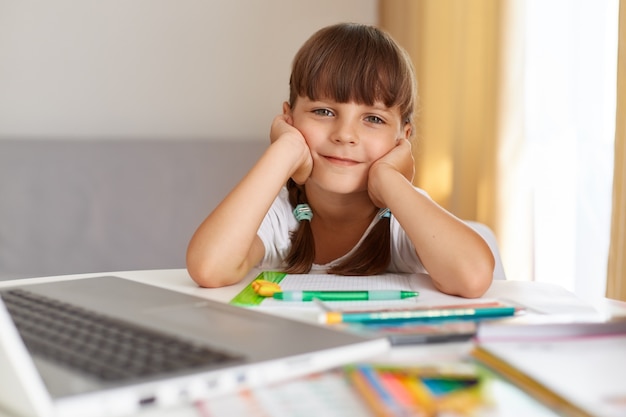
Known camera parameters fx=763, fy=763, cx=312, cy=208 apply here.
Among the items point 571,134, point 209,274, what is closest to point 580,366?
point 209,274

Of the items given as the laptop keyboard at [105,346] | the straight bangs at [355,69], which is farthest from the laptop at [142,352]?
the straight bangs at [355,69]

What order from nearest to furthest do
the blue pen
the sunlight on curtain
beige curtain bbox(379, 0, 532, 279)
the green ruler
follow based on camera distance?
the blue pen < the green ruler < the sunlight on curtain < beige curtain bbox(379, 0, 532, 279)

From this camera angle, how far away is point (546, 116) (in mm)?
1997

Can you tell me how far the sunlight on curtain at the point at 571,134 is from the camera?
1804mm

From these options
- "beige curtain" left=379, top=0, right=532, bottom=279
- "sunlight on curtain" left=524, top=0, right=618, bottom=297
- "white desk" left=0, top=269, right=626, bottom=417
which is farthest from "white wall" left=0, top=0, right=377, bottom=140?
"white desk" left=0, top=269, right=626, bottom=417

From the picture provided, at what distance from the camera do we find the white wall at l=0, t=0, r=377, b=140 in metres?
2.39

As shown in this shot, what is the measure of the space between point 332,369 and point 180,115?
6.72ft

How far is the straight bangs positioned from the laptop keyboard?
29.2 inches

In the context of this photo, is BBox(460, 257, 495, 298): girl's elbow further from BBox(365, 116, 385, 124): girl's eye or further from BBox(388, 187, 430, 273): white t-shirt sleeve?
BBox(365, 116, 385, 124): girl's eye

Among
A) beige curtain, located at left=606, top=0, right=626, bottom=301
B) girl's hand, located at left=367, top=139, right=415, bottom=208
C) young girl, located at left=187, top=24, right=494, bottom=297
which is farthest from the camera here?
beige curtain, located at left=606, top=0, right=626, bottom=301

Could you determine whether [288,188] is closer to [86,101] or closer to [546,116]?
[546,116]

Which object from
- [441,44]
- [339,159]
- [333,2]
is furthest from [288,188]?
[333,2]

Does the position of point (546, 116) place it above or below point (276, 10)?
below

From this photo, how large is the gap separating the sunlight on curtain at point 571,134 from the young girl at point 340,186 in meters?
0.57
